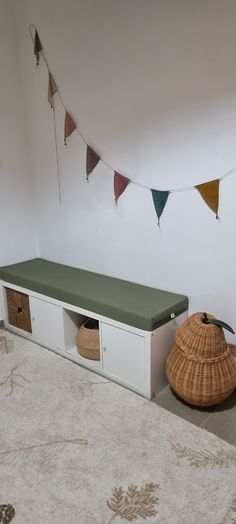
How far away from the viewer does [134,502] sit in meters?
1.36

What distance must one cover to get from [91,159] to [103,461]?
186 centimetres

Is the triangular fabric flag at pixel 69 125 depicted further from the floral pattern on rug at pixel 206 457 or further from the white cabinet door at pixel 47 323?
the floral pattern on rug at pixel 206 457

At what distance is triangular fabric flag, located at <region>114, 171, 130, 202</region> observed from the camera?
2.27 m

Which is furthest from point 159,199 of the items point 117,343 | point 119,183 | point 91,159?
point 117,343

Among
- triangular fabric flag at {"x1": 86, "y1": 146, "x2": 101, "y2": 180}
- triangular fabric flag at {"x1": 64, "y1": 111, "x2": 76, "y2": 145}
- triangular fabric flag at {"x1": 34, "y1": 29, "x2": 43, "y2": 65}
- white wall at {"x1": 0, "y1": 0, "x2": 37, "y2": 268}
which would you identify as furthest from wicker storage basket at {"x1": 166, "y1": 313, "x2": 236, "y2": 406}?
triangular fabric flag at {"x1": 34, "y1": 29, "x2": 43, "y2": 65}

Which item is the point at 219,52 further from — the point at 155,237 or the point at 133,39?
the point at 155,237

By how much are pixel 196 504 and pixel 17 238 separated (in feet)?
7.79

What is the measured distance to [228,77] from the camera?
5.64ft

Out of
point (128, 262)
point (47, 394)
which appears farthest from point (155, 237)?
point (47, 394)

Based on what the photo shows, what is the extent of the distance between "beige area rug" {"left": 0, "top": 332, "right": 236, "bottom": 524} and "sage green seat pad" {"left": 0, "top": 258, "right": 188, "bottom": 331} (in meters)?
0.48

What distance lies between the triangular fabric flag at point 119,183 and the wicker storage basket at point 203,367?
0.99 metres

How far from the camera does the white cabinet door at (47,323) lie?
2451 mm

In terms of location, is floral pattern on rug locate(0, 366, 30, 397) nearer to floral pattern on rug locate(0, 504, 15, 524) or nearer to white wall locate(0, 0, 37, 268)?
floral pattern on rug locate(0, 504, 15, 524)

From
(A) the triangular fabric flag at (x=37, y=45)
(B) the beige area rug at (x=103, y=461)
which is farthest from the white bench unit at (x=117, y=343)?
(A) the triangular fabric flag at (x=37, y=45)
